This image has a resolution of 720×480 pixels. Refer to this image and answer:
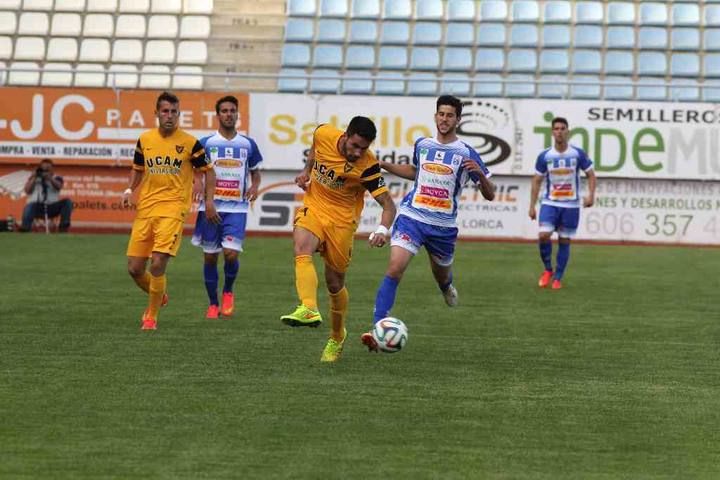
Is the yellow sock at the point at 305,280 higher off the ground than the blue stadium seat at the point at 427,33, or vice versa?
the blue stadium seat at the point at 427,33

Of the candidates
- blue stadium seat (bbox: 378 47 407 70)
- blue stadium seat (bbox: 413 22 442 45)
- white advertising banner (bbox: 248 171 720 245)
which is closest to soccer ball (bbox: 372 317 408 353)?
white advertising banner (bbox: 248 171 720 245)

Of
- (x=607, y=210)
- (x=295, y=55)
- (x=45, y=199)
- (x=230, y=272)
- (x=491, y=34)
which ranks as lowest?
(x=230, y=272)

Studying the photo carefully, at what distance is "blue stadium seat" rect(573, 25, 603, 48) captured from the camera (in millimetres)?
30078

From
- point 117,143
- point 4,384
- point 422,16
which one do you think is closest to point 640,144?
point 422,16

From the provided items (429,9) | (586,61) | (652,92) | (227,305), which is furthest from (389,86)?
(227,305)

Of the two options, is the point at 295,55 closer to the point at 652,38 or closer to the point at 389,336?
the point at 652,38

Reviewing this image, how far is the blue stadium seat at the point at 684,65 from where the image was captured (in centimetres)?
2961

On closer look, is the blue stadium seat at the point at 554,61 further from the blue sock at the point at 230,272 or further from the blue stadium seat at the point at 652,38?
the blue sock at the point at 230,272

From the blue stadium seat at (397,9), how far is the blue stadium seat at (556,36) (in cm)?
309

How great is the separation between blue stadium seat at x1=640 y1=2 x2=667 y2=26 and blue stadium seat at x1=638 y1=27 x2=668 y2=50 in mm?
209

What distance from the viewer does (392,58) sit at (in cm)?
3008

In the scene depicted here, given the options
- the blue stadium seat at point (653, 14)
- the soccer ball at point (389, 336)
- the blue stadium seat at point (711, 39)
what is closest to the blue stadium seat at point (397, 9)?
the blue stadium seat at point (653, 14)

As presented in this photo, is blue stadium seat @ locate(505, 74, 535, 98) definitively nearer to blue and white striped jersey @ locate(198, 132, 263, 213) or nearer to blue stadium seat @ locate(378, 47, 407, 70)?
blue stadium seat @ locate(378, 47, 407, 70)

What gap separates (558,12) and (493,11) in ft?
4.76
